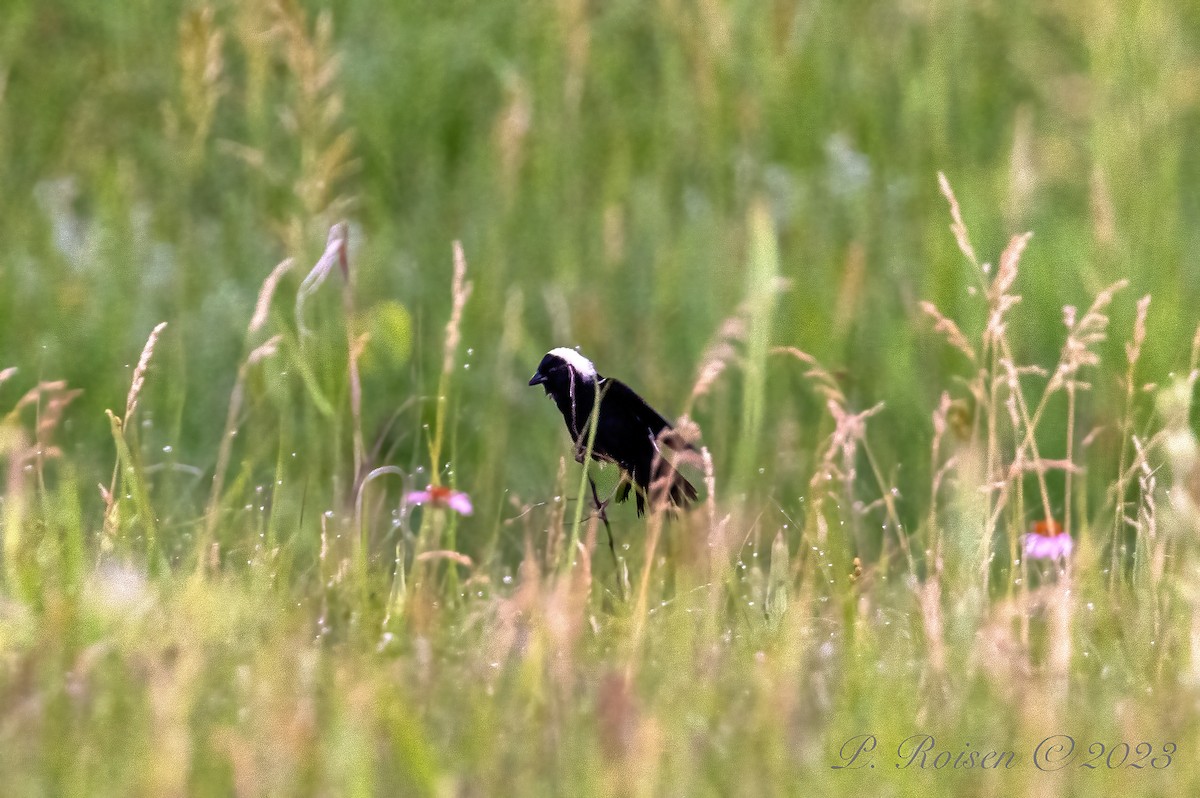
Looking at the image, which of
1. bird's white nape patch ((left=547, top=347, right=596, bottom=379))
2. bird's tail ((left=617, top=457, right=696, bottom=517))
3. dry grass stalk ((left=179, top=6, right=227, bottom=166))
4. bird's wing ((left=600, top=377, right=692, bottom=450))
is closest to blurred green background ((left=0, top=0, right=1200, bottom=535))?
dry grass stalk ((left=179, top=6, right=227, bottom=166))

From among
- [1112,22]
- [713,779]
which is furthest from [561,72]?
[713,779]

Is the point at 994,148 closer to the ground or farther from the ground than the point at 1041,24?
closer to the ground

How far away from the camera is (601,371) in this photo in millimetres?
4363

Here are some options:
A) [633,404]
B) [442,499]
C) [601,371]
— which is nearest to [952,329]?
[633,404]

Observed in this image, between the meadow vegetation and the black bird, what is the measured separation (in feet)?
0.31

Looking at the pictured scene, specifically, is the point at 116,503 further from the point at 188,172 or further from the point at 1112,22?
the point at 1112,22

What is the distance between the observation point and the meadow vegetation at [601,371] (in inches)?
77.5

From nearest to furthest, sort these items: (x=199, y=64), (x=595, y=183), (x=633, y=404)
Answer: (x=633, y=404) → (x=199, y=64) → (x=595, y=183)

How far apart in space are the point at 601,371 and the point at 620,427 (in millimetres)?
1688

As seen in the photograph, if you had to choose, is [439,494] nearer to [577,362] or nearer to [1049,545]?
[577,362]

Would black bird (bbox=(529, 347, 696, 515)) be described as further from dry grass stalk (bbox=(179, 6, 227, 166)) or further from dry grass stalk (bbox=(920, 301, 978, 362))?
dry grass stalk (bbox=(179, 6, 227, 166))

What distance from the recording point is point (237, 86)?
5.78 m

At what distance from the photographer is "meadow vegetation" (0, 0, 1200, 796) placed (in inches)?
77.5

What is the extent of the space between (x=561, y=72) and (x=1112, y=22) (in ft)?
5.53
